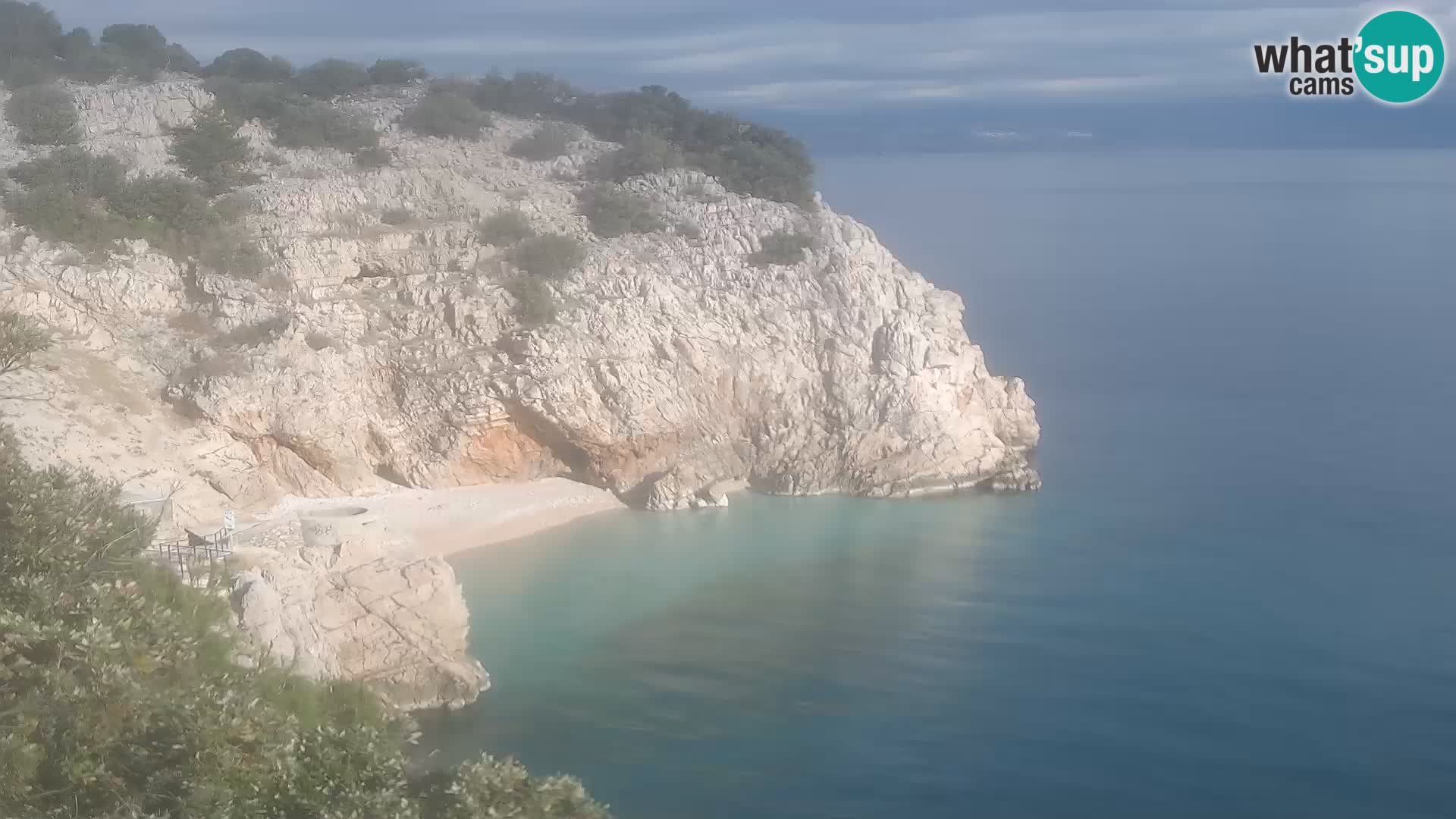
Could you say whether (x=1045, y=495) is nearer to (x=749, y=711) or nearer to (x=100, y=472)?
(x=749, y=711)

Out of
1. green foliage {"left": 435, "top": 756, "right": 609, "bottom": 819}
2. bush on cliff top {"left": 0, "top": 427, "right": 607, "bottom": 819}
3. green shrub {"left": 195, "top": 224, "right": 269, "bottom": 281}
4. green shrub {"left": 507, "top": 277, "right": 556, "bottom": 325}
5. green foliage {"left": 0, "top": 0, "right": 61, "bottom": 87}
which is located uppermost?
green foliage {"left": 0, "top": 0, "right": 61, "bottom": 87}

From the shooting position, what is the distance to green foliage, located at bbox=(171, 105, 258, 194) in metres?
24.8

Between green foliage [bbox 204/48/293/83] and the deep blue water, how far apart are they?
54.9ft

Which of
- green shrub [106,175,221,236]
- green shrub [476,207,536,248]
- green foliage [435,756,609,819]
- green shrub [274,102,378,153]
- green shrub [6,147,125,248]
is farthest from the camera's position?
green shrub [274,102,378,153]

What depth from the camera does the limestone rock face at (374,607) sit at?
1477 centimetres

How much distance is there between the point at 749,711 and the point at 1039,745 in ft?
11.4

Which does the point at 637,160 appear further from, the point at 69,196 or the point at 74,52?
the point at 74,52

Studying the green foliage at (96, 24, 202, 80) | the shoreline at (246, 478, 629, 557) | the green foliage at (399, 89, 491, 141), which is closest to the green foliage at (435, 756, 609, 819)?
the shoreline at (246, 478, 629, 557)

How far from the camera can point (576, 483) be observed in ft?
78.6

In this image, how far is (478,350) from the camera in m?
23.6

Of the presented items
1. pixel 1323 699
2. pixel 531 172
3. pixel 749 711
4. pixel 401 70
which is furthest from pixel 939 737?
pixel 401 70

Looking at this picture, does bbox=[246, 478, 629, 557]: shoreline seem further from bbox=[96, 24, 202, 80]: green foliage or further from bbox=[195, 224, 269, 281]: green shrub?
bbox=[96, 24, 202, 80]: green foliage

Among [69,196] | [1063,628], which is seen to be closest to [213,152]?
[69,196]

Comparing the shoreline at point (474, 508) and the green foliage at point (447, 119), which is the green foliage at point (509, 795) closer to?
the shoreline at point (474, 508)
